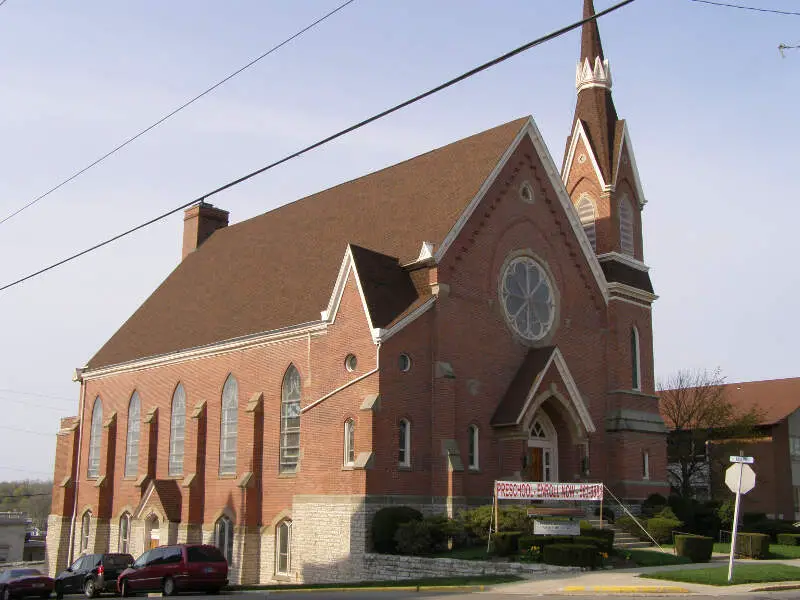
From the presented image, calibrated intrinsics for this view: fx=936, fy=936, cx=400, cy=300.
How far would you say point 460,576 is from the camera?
74.9 ft

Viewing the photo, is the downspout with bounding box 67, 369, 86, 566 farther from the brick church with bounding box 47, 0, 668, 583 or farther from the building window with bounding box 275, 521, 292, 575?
the building window with bounding box 275, 521, 292, 575

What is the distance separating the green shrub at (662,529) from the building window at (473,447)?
631cm

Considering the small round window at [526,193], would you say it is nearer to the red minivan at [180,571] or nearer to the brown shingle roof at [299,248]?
the brown shingle roof at [299,248]

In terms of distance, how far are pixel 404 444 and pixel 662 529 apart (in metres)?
9.16

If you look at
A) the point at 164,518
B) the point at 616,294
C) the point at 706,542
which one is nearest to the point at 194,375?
the point at 164,518

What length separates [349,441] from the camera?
92.2 ft

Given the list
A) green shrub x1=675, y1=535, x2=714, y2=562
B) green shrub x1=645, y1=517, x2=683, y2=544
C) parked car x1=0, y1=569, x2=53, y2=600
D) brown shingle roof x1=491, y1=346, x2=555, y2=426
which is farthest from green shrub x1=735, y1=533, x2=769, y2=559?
parked car x1=0, y1=569, x2=53, y2=600

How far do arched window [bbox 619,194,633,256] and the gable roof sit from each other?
72.0 feet

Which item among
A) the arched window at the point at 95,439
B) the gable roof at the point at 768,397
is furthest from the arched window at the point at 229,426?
the gable roof at the point at 768,397

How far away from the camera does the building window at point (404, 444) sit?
27.8 m

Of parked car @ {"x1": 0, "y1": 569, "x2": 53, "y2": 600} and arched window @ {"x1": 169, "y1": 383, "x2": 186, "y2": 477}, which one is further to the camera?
arched window @ {"x1": 169, "y1": 383, "x2": 186, "y2": 477}

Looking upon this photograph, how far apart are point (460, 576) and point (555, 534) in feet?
9.56

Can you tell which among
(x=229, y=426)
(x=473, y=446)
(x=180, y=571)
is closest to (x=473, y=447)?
(x=473, y=446)

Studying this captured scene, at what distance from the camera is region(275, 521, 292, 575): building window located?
31.1 metres
